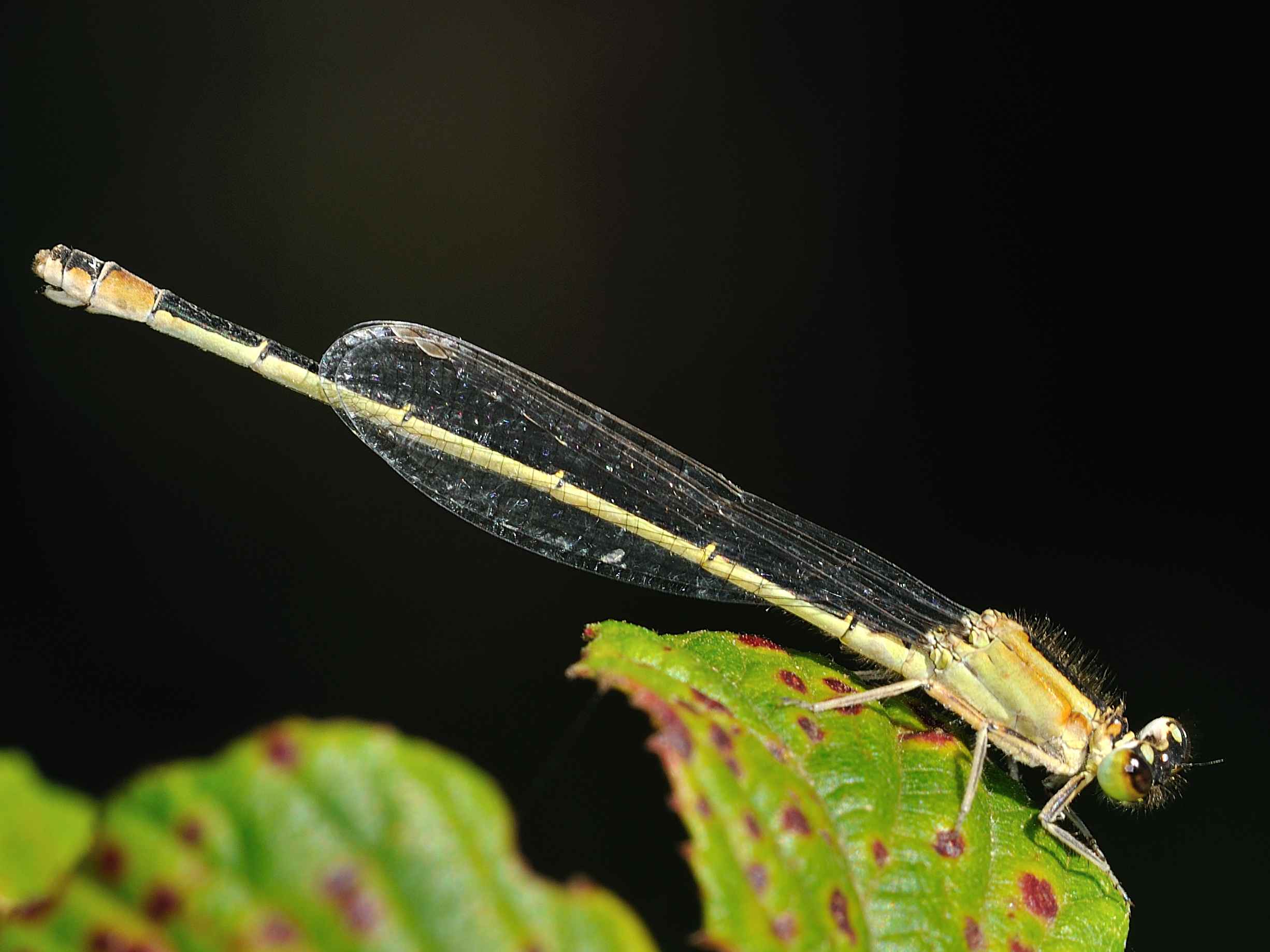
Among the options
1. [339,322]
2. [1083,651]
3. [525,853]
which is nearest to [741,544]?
[1083,651]

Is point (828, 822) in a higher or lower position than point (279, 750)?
higher

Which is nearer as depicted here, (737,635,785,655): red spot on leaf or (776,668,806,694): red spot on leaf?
(776,668,806,694): red spot on leaf

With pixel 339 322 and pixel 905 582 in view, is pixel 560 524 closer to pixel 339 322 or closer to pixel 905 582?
pixel 905 582

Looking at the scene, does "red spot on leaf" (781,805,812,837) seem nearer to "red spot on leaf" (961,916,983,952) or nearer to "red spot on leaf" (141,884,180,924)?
"red spot on leaf" (961,916,983,952)

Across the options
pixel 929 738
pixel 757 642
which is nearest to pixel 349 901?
pixel 757 642

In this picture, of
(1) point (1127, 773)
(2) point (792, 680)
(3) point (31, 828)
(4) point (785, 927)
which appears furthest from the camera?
(1) point (1127, 773)

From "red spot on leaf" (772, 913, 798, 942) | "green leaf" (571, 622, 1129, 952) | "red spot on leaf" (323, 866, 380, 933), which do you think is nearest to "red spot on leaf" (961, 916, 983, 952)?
"green leaf" (571, 622, 1129, 952)

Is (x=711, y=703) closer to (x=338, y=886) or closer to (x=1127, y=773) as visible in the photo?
(x=338, y=886)
